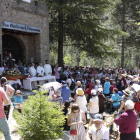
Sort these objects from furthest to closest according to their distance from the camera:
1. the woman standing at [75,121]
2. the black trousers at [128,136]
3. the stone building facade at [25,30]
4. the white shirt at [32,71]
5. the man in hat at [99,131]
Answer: the stone building facade at [25,30], the white shirt at [32,71], the woman standing at [75,121], the black trousers at [128,136], the man in hat at [99,131]

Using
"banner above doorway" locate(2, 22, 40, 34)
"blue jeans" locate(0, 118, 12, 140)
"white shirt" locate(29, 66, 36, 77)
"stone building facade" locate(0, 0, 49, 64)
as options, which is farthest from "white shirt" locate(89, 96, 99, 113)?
"banner above doorway" locate(2, 22, 40, 34)

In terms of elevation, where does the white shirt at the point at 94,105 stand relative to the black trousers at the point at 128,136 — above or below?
above

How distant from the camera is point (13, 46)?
1465 centimetres

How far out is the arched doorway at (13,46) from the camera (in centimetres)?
1401

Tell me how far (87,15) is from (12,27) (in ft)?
24.0

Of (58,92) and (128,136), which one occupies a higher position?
(58,92)

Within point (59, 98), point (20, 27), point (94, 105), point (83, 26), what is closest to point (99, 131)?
point (94, 105)

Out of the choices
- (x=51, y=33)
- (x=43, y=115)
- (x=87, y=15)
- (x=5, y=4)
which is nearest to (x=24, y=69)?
(x=5, y=4)

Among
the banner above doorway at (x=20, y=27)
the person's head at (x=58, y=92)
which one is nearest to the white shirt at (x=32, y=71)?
the banner above doorway at (x=20, y=27)

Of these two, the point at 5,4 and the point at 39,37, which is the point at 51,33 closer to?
the point at 39,37

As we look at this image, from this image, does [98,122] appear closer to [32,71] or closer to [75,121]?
[75,121]

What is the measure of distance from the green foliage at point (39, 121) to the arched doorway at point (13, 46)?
37.5ft

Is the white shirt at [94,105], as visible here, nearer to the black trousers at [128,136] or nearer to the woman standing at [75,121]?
the woman standing at [75,121]

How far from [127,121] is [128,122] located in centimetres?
3
